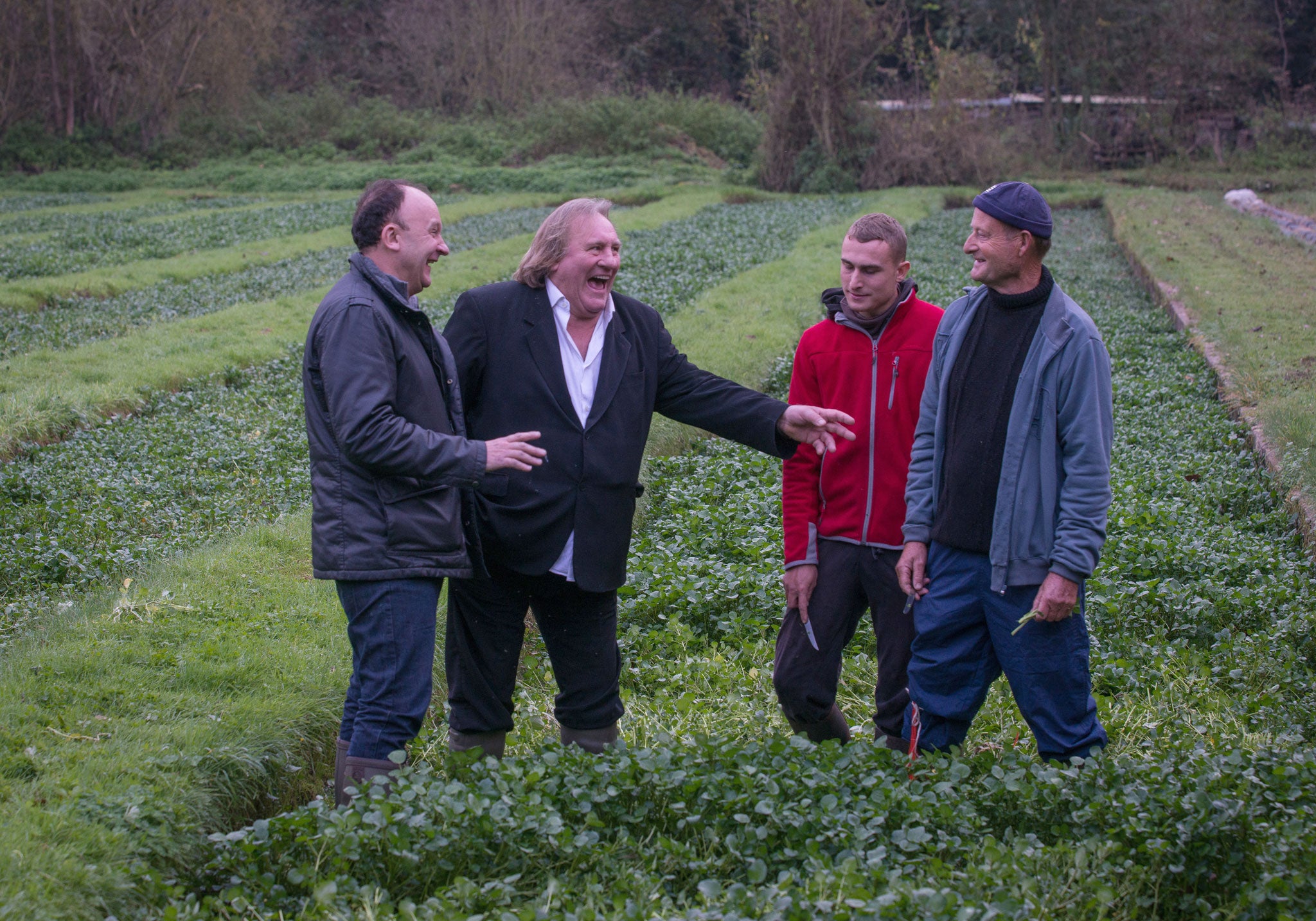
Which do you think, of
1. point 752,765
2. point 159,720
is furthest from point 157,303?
point 752,765

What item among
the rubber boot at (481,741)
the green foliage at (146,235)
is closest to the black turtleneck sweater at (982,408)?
the rubber boot at (481,741)

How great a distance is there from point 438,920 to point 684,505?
4810mm

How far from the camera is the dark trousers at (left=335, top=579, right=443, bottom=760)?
3611mm

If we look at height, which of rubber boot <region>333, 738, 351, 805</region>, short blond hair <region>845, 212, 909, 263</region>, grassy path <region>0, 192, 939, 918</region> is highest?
short blond hair <region>845, 212, 909, 263</region>

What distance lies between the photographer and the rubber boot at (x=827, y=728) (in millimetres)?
4211

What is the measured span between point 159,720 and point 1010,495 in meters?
3.22

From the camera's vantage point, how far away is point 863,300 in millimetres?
4090

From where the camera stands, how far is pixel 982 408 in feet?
12.3

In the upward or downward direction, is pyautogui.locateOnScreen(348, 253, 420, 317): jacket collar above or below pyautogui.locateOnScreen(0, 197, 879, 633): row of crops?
above

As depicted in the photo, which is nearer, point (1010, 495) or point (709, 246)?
point (1010, 495)

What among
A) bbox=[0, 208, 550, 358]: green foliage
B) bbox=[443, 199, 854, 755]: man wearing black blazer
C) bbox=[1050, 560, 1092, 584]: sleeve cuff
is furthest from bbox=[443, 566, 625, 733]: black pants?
bbox=[0, 208, 550, 358]: green foliage

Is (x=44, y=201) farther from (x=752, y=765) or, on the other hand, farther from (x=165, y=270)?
(x=752, y=765)

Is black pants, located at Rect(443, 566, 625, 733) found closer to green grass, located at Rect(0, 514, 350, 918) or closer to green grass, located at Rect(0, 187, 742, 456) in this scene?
green grass, located at Rect(0, 514, 350, 918)

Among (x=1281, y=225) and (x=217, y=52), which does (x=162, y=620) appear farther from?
(x=217, y=52)
